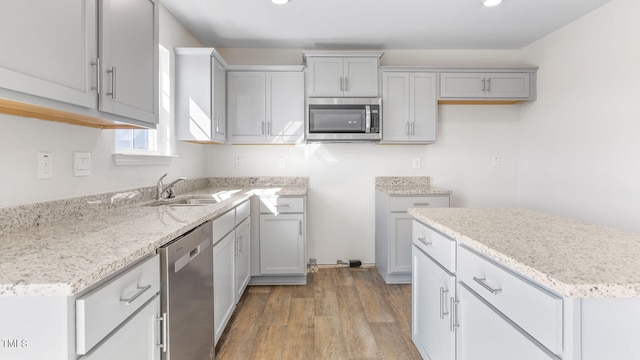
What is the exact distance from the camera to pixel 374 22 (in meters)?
2.82

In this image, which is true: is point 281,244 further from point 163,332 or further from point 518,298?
point 518,298

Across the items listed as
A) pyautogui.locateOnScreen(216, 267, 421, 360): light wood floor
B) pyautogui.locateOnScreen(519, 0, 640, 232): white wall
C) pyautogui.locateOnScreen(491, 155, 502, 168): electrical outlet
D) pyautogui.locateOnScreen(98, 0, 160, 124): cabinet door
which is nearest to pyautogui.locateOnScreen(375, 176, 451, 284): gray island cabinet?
pyautogui.locateOnScreen(216, 267, 421, 360): light wood floor

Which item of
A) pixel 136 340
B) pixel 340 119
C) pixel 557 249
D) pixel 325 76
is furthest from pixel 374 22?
pixel 136 340

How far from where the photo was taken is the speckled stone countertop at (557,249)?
74 cm

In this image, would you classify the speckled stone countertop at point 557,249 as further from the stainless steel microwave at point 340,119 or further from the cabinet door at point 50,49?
the stainless steel microwave at point 340,119

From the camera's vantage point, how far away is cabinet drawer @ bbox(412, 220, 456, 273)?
135cm

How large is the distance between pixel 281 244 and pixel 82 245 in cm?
200

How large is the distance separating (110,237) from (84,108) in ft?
1.66

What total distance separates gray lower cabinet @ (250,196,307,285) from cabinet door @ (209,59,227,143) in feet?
2.46

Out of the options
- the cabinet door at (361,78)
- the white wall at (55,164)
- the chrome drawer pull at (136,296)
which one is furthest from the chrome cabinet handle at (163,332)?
the cabinet door at (361,78)

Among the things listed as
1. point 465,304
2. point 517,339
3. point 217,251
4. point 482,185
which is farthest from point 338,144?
point 517,339

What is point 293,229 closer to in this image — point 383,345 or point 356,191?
point 356,191

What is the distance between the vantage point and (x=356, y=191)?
3.56m

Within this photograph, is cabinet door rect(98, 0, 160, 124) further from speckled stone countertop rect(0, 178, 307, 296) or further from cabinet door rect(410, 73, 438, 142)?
cabinet door rect(410, 73, 438, 142)
